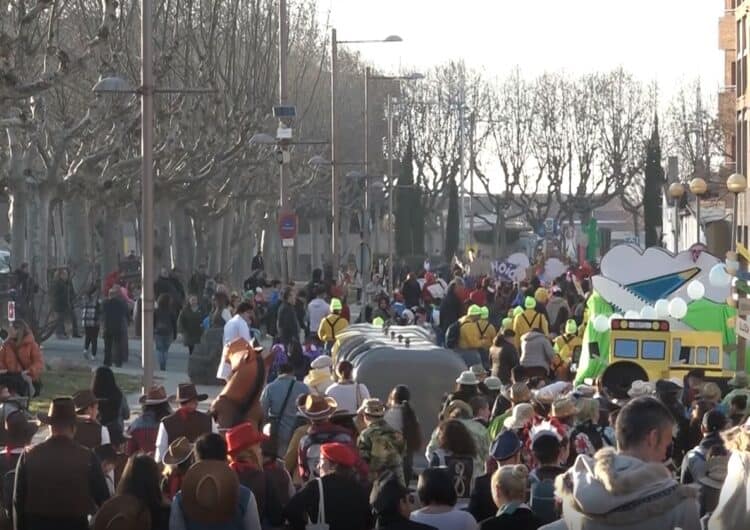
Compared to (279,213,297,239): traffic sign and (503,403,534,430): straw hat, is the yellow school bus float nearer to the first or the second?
(503,403,534,430): straw hat

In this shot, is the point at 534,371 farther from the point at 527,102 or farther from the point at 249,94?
the point at 527,102

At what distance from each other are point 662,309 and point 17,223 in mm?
20386

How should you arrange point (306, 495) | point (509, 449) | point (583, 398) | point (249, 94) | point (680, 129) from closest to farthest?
point (306, 495)
point (509, 449)
point (583, 398)
point (249, 94)
point (680, 129)

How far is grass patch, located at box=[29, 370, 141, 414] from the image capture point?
26844 mm

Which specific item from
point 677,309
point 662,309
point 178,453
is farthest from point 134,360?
point 178,453

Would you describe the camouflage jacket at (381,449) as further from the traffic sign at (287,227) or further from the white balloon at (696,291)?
the traffic sign at (287,227)

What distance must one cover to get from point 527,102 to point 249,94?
4978 cm

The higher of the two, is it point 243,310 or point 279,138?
point 279,138

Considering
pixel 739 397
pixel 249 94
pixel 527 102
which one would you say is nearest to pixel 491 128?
pixel 527 102

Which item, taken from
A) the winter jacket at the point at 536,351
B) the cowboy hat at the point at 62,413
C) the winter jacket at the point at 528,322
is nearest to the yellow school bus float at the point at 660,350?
the winter jacket at the point at 536,351

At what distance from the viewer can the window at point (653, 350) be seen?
71.4ft

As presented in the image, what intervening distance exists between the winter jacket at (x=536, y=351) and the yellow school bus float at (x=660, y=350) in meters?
0.74

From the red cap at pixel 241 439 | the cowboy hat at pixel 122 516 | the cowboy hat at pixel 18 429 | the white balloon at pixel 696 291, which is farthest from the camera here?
the white balloon at pixel 696 291

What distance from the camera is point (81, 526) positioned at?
9742 mm
